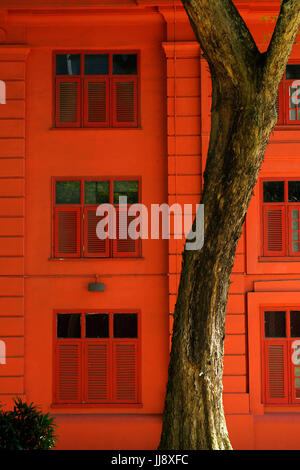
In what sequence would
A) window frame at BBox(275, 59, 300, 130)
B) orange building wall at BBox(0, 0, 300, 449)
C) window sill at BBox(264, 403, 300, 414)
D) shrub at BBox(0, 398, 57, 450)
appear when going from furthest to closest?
window frame at BBox(275, 59, 300, 130) < window sill at BBox(264, 403, 300, 414) < orange building wall at BBox(0, 0, 300, 449) < shrub at BBox(0, 398, 57, 450)

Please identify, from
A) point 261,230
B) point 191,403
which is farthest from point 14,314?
point 191,403

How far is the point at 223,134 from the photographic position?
7.48 meters

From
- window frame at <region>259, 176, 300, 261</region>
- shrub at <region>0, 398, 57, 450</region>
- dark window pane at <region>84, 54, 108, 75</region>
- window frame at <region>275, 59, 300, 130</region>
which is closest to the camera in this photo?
shrub at <region>0, 398, 57, 450</region>

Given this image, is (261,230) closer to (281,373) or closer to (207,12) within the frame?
(281,373)

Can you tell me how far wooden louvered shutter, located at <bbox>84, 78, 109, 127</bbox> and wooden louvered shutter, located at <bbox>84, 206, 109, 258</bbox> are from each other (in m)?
1.84

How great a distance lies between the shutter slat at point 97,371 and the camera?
13.1m

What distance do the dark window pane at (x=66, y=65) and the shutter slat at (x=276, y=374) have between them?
23.2 ft

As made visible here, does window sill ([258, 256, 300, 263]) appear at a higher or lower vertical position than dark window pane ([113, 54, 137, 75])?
lower

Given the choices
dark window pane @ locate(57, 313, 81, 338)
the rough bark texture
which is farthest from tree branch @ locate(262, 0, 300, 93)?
dark window pane @ locate(57, 313, 81, 338)

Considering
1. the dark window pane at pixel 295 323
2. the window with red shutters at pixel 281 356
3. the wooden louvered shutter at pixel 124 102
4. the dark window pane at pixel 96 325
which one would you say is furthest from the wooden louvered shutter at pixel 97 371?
the wooden louvered shutter at pixel 124 102

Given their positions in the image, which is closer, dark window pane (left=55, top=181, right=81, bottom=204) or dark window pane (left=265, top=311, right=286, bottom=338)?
dark window pane (left=265, top=311, right=286, bottom=338)

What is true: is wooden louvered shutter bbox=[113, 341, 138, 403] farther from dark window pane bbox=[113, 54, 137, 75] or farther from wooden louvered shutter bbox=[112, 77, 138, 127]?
dark window pane bbox=[113, 54, 137, 75]

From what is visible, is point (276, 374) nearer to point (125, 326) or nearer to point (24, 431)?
point (125, 326)

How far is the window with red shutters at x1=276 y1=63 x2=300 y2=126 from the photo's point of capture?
13508 millimetres
